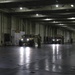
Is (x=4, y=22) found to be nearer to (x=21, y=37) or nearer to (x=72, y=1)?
(x=21, y=37)

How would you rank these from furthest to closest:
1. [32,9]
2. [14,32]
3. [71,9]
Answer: [14,32]
[32,9]
[71,9]

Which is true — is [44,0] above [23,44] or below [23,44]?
above

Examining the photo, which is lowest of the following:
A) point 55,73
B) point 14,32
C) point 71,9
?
point 55,73

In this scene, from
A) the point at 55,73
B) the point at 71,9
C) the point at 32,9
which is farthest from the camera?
the point at 32,9

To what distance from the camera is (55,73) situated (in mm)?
7293

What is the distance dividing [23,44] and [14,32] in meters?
4.43

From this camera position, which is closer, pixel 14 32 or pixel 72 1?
pixel 72 1

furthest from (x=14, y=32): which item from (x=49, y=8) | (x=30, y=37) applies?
(x=49, y=8)

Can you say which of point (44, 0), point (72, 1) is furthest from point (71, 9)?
point (44, 0)

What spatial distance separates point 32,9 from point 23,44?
6611 mm

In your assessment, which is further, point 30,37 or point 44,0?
point 30,37

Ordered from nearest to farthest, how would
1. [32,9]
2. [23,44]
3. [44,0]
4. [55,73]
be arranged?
[55,73]
[44,0]
[32,9]
[23,44]

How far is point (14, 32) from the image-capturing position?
41.2 meters

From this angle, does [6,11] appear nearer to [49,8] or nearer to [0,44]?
[0,44]
